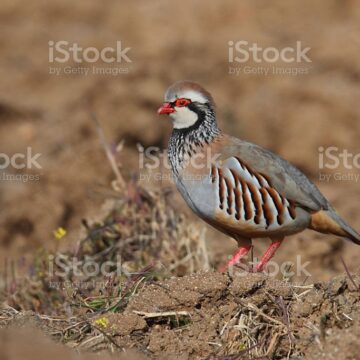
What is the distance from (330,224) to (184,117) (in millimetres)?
1163

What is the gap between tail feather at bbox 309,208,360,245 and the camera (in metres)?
6.05

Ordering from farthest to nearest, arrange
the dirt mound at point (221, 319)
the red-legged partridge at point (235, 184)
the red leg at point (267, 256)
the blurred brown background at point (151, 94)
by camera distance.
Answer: the blurred brown background at point (151, 94)
the red leg at point (267, 256)
the red-legged partridge at point (235, 184)
the dirt mound at point (221, 319)

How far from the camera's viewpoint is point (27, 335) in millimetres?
3918

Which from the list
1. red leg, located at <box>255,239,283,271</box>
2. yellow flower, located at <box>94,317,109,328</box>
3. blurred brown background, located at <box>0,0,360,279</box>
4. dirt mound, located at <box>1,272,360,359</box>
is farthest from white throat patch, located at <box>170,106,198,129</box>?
yellow flower, located at <box>94,317,109,328</box>

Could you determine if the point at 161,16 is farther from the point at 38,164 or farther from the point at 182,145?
the point at 182,145

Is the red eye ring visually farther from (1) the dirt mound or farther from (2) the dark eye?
(1) the dirt mound

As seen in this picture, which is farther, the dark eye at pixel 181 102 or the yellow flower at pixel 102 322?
the dark eye at pixel 181 102

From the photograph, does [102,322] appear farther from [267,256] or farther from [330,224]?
[330,224]

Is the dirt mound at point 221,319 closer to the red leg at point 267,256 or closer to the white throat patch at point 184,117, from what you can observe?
the red leg at point 267,256

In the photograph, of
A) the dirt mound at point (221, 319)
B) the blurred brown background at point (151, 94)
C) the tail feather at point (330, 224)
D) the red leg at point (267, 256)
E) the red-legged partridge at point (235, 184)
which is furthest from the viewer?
the blurred brown background at point (151, 94)

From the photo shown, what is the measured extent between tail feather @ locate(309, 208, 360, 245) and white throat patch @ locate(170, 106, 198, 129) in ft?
3.23

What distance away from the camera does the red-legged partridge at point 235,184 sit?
5.77 meters

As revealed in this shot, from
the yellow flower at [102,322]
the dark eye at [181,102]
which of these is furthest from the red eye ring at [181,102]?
the yellow flower at [102,322]

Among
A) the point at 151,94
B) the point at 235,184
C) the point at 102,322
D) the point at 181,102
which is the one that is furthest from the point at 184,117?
the point at 151,94
